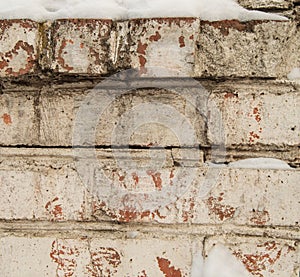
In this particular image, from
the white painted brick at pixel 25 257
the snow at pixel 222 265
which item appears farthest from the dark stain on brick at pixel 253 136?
the white painted brick at pixel 25 257

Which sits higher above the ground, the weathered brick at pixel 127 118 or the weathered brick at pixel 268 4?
the weathered brick at pixel 268 4

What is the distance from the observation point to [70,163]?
34.1 inches

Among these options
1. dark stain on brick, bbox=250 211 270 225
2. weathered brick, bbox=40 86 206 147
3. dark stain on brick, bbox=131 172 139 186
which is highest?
weathered brick, bbox=40 86 206 147

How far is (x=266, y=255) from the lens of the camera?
0.84m

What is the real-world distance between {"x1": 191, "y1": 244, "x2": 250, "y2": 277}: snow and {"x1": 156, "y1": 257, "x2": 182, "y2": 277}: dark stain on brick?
5 cm

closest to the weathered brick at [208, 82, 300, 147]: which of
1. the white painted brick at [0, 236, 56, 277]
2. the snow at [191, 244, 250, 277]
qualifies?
the snow at [191, 244, 250, 277]

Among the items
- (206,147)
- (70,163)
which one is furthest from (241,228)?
(70,163)

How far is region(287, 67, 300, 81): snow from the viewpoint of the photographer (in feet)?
2.70

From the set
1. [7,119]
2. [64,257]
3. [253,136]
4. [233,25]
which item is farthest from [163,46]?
[64,257]

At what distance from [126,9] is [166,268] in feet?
1.62

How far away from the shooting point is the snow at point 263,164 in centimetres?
83

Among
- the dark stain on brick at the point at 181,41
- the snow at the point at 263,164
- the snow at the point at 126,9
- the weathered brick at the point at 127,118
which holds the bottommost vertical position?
the snow at the point at 263,164

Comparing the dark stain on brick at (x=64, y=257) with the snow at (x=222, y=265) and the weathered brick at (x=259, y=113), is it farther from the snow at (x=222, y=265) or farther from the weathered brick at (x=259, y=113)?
the weathered brick at (x=259, y=113)

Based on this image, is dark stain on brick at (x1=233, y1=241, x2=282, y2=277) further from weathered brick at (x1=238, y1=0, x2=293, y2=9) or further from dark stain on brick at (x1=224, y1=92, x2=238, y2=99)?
weathered brick at (x1=238, y1=0, x2=293, y2=9)
